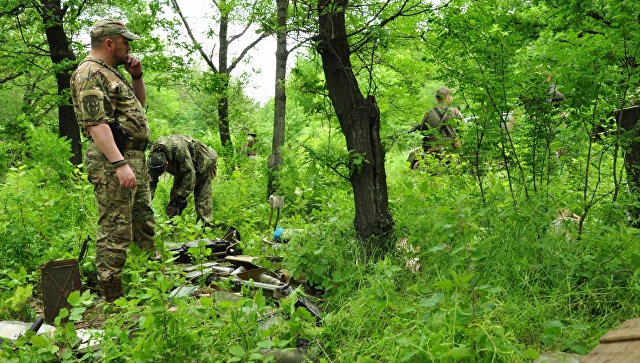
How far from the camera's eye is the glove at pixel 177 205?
7.80 meters

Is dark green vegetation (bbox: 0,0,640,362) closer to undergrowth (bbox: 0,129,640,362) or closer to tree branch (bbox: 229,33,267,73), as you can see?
undergrowth (bbox: 0,129,640,362)

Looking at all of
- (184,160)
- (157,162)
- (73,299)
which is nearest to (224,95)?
(184,160)

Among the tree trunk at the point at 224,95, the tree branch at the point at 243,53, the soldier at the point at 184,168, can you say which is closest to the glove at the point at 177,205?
the soldier at the point at 184,168

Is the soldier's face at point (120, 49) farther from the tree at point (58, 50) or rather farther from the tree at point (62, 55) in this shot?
the tree at point (62, 55)

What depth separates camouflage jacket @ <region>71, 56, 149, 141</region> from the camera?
4.31 m

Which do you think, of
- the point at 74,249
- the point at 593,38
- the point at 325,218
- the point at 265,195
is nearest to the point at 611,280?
the point at 593,38

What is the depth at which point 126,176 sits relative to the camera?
171 inches

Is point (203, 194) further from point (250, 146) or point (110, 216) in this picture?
point (250, 146)

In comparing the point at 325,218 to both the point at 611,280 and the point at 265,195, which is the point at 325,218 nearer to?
the point at 611,280

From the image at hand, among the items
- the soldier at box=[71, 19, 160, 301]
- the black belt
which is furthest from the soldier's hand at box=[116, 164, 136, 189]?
the black belt

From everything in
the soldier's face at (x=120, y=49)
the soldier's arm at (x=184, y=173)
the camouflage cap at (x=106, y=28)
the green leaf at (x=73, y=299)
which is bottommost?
the green leaf at (x=73, y=299)

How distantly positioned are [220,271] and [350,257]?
1212 millimetres

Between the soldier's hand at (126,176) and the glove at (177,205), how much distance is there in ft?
11.1

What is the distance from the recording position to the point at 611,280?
11.0 feet
